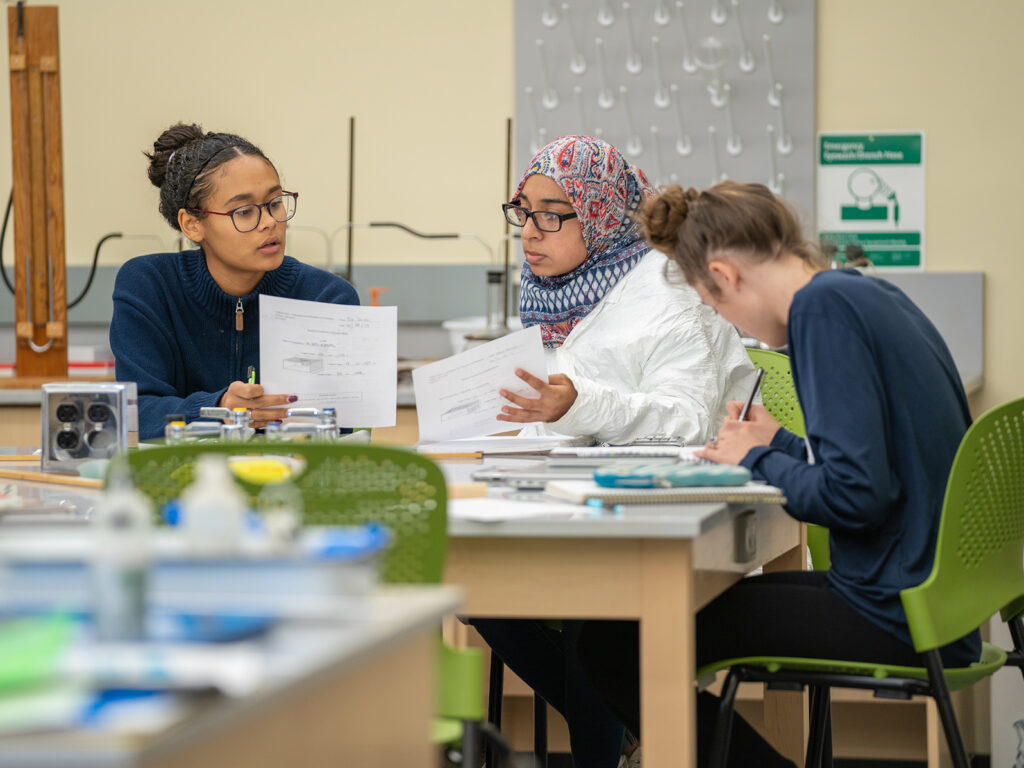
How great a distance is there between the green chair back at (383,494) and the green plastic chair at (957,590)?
552 millimetres

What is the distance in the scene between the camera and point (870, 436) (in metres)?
1.59

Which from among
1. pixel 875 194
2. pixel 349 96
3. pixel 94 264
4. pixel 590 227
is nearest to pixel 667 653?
pixel 590 227

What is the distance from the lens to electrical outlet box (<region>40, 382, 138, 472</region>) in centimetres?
205

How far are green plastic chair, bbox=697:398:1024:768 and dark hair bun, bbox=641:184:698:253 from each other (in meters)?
0.51

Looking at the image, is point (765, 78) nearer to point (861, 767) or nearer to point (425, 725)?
point (861, 767)

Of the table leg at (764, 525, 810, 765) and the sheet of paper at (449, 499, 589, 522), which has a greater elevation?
the sheet of paper at (449, 499, 589, 522)

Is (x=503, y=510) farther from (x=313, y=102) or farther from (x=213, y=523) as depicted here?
(x=313, y=102)

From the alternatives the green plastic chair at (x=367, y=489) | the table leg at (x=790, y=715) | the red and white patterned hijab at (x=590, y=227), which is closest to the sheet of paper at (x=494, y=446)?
the red and white patterned hijab at (x=590, y=227)

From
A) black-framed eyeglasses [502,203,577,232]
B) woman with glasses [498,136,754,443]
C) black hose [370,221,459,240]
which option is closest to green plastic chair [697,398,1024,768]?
woman with glasses [498,136,754,443]

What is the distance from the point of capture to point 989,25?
4086 millimetres

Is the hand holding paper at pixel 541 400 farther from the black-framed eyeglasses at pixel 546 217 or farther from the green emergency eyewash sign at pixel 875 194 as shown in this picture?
the green emergency eyewash sign at pixel 875 194

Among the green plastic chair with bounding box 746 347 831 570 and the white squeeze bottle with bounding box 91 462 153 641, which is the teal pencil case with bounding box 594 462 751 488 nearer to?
the green plastic chair with bounding box 746 347 831 570

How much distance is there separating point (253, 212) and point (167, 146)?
299 millimetres

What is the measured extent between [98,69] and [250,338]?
2.33 m
